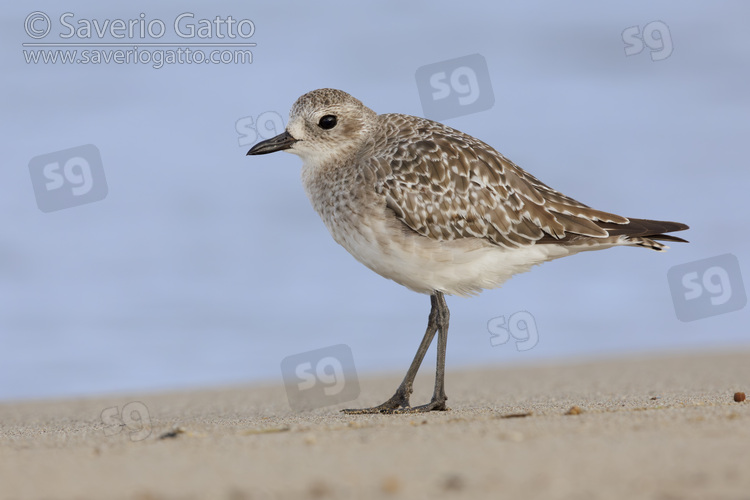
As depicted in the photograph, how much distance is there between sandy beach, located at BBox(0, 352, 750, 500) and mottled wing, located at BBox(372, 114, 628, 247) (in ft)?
4.77

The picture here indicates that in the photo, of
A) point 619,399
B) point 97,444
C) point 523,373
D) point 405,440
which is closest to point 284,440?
point 405,440

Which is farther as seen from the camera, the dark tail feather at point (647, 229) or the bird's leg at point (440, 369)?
the dark tail feather at point (647, 229)

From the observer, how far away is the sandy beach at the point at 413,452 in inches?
154

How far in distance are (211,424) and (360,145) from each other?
9.58 ft

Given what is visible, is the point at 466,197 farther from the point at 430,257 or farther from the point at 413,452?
the point at 413,452

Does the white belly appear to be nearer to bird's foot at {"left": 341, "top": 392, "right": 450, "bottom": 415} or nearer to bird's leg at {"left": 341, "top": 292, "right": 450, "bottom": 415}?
bird's leg at {"left": 341, "top": 292, "right": 450, "bottom": 415}

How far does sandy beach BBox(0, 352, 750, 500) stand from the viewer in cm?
→ 391

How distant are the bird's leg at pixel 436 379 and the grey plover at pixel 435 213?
11 mm

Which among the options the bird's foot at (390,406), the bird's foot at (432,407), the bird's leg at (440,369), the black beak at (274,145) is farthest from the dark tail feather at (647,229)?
the black beak at (274,145)

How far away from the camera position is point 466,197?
7.66 m

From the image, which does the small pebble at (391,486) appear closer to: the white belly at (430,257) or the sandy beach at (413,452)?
the sandy beach at (413,452)

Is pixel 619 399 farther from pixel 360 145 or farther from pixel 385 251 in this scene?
pixel 360 145

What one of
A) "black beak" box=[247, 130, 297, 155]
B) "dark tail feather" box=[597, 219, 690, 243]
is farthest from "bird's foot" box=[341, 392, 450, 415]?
"black beak" box=[247, 130, 297, 155]

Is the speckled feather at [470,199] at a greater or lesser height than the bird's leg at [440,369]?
greater
